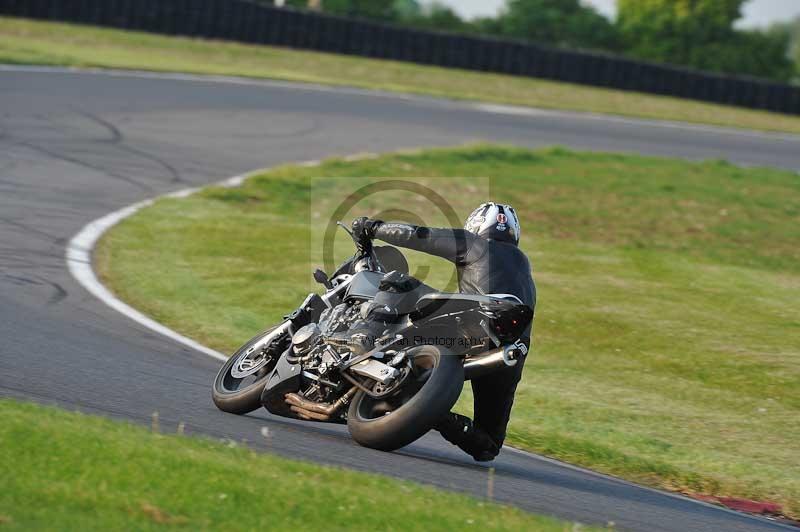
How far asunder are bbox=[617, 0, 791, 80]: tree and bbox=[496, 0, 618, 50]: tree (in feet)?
2.81

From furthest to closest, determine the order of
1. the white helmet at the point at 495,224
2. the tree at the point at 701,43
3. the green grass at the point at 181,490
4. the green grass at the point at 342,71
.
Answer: the tree at the point at 701,43 < the green grass at the point at 342,71 < the white helmet at the point at 495,224 < the green grass at the point at 181,490

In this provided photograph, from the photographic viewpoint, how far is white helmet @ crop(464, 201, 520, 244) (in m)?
6.70

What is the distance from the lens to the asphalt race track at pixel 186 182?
671 centimetres

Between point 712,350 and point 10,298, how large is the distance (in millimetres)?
6267

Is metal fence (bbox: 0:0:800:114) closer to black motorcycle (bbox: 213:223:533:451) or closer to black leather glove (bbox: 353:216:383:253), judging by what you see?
black motorcycle (bbox: 213:223:533:451)

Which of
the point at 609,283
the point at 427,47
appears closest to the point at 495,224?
the point at 609,283

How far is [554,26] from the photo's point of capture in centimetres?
4297

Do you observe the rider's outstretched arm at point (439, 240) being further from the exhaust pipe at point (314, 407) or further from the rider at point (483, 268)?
the exhaust pipe at point (314, 407)

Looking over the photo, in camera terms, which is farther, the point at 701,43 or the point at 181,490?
the point at 701,43

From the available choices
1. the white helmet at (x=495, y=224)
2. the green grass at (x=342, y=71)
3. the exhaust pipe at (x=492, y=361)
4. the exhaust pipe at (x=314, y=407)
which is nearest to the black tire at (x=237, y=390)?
the exhaust pipe at (x=314, y=407)

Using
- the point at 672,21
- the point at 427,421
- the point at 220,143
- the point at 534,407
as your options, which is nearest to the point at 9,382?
the point at 427,421

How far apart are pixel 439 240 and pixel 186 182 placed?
34.3 feet

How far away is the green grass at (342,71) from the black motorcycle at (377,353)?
59.9 feet

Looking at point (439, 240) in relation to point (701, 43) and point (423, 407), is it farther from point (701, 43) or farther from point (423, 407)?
point (701, 43)
